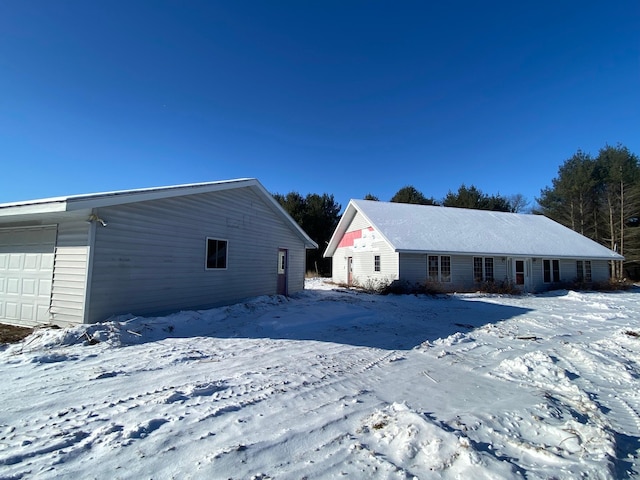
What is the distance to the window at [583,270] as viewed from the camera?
829 inches

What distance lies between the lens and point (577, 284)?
19984mm

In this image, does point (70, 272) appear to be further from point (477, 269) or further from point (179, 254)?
point (477, 269)

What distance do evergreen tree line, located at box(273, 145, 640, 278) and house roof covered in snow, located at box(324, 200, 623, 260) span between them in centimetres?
842

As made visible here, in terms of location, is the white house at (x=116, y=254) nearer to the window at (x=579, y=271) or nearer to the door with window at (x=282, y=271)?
the door with window at (x=282, y=271)

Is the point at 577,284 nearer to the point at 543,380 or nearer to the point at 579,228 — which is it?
the point at 579,228

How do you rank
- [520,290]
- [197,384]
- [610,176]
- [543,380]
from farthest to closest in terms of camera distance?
1. [610,176]
2. [520,290]
3. [543,380]
4. [197,384]

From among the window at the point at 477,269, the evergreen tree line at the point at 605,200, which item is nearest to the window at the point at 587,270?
the window at the point at 477,269

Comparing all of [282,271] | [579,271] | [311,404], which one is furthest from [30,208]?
[579,271]

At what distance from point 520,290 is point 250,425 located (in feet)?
64.2

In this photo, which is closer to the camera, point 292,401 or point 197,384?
point 292,401

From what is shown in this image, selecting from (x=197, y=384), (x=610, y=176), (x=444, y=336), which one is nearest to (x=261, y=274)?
(x=444, y=336)

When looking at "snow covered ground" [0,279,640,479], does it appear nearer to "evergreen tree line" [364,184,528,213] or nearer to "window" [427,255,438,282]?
"window" [427,255,438,282]

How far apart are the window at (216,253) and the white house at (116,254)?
3 cm

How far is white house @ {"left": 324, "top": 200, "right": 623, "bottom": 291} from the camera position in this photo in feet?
57.5
